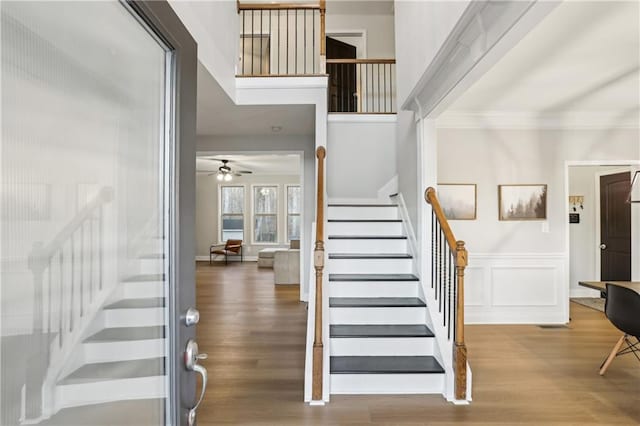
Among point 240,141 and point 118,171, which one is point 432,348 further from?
point 240,141

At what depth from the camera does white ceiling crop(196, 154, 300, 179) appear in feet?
26.7

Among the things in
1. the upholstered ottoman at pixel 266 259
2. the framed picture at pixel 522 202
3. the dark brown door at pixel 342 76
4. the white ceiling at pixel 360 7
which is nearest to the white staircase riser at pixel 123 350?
the framed picture at pixel 522 202

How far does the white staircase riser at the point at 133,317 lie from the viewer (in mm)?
889

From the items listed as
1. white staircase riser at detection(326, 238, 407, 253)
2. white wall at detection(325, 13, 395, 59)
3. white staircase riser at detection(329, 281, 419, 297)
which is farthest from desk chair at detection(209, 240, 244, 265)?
white staircase riser at detection(329, 281, 419, 297)

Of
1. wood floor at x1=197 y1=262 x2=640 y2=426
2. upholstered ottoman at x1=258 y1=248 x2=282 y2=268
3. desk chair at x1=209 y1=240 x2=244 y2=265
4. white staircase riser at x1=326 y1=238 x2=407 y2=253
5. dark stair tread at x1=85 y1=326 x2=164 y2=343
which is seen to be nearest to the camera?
dark stair tread at x1=85 y1=326 x2=164 y2=343

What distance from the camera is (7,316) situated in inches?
23.8

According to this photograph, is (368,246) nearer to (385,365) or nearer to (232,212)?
(385,365)

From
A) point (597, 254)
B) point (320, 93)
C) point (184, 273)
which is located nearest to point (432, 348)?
point (184, 273)

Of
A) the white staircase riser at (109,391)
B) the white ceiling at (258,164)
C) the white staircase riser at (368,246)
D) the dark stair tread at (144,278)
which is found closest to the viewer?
the white staircase riser at (109,391)

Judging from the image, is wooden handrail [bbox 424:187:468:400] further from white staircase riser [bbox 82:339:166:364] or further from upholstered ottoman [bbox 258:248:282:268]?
upholstered ottoman [bbox 258:248:282:268]

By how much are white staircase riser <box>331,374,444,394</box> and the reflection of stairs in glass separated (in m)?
1.96

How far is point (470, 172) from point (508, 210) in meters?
0.67

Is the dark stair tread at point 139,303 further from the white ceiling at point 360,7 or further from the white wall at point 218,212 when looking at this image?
the white wall at point 218,212

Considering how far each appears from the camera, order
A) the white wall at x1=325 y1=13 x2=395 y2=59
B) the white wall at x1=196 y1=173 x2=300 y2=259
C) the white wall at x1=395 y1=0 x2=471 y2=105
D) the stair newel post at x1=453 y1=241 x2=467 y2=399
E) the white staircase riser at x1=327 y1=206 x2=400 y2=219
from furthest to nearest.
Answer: the white wall at x1=196 y1=173 x2=300 y2=259 → the white wall at x1=325 y1=13 x2=395 y2=59 → the white staircase riser at x1=327 y1=206 x2=400 y2=219 → the stair newel post at x1=453 y1=241 x2=467 y2=399 → the white wall at x1=395 y1=0 x2=471 y2=105
